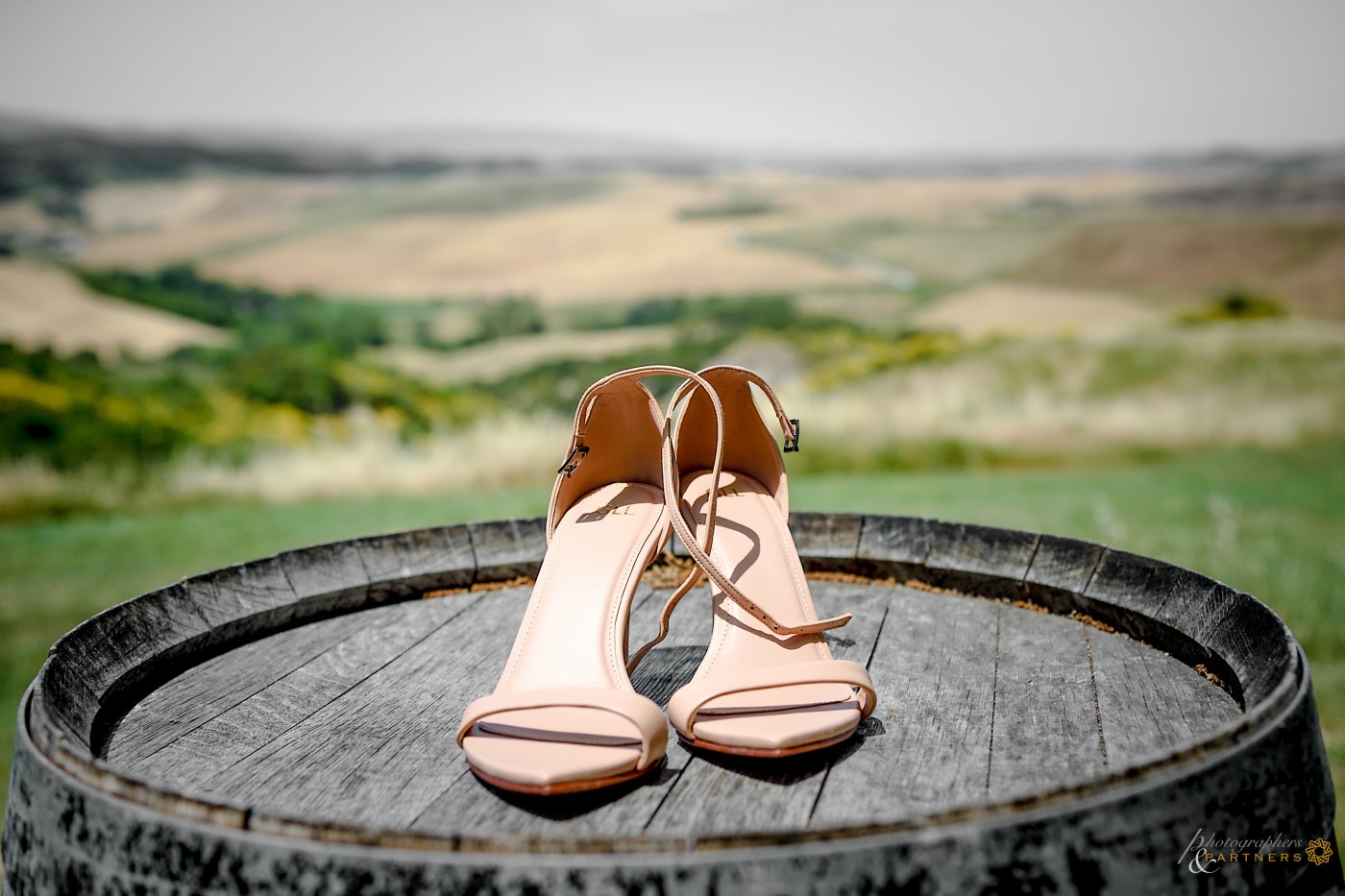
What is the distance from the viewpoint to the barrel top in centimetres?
123

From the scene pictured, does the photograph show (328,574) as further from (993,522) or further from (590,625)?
(993,522)

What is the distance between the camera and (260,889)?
935 millimetres

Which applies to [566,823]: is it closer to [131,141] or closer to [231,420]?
[231,420]

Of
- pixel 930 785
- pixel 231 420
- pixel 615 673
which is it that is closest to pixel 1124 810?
pixel 930 785

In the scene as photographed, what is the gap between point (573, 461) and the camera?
185 cm

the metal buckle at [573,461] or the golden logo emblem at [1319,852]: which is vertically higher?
the metal buckle at [573,461]

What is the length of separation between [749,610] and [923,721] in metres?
0.36

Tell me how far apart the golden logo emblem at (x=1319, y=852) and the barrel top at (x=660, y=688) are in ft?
0.54

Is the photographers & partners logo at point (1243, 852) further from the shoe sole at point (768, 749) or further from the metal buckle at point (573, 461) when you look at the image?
the metal buckle at point (573, 461)

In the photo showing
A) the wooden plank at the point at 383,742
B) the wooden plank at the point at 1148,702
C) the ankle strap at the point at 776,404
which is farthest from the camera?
the ankle strap at the point at 776,404

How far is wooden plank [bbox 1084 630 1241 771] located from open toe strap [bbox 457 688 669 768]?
715mm

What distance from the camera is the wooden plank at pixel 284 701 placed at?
1446 mm

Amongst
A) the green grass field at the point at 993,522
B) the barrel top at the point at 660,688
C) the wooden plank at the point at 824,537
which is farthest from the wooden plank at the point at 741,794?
the green grass field at the point at 993,522

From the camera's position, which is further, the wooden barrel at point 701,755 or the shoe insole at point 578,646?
the shoe insole at point 578,646
